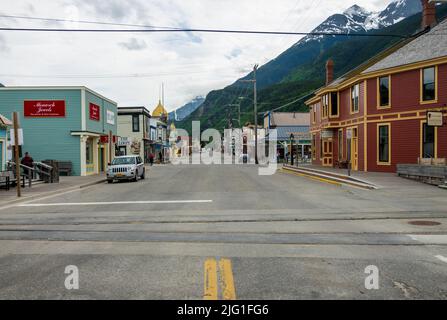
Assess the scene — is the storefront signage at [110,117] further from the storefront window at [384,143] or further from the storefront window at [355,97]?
the storefront window at [384,143]

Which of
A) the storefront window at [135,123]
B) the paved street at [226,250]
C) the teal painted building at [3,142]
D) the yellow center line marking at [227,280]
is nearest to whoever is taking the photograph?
the yellow center line marking at [227,280]

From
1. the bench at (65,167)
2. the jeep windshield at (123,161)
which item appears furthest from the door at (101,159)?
the jeep windshield at (123,161)

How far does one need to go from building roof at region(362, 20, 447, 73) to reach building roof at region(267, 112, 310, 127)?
140 ft

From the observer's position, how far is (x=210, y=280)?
548 cm

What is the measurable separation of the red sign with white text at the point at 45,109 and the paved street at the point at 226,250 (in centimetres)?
1915

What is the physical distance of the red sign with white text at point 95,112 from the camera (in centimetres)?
3338

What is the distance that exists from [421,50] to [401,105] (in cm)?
367

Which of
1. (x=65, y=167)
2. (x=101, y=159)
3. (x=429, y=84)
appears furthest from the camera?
(x=101, y=159)

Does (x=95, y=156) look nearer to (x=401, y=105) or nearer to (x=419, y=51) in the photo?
(x=401, y=105)

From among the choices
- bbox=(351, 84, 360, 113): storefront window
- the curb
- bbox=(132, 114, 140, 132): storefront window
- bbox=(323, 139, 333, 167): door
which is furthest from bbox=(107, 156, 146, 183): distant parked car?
bbox=(132, 114, 140, 132): storefront window

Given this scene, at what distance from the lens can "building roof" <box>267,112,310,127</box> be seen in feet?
237

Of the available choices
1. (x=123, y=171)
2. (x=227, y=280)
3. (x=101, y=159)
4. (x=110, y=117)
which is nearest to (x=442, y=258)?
(x=227, y=280)
